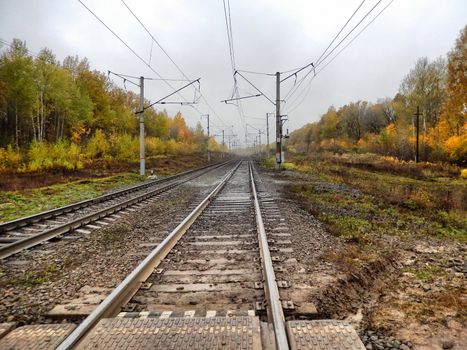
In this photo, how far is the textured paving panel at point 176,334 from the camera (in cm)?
275

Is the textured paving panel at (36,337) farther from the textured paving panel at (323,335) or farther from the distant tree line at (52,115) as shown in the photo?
the distant tree line at (52,115)

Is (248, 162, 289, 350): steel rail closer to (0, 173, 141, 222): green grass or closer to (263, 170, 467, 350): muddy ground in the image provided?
(263, 170, 467, 350): muddy ground

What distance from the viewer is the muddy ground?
311cm

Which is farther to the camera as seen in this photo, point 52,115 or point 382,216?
point 52,115

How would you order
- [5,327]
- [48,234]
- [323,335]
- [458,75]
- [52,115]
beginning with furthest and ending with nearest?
1. [52,115]
2. [458,75]
3. [48,234]
4. [5,327]
5. [323,335]

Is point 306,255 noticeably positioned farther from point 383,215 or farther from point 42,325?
point 383,215

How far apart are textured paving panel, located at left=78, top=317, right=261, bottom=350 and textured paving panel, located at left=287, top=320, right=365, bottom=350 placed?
332 millimetres

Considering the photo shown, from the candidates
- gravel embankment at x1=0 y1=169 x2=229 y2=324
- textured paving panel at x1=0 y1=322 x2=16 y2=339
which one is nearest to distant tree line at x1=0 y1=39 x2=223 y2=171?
gravel embankment at x1=0 y1=169 x2=229 y2=324

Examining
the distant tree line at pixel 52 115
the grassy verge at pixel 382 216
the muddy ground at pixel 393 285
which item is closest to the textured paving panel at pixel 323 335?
the muddy ground at pixel 393 285

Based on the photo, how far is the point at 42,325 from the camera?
313 centimetres

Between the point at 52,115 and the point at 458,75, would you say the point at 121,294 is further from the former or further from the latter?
the point at 52,115

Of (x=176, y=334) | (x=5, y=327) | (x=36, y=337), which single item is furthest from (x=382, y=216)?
(x=5, y=327)

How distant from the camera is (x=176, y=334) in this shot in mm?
2918

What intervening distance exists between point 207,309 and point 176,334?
0.72 meters
